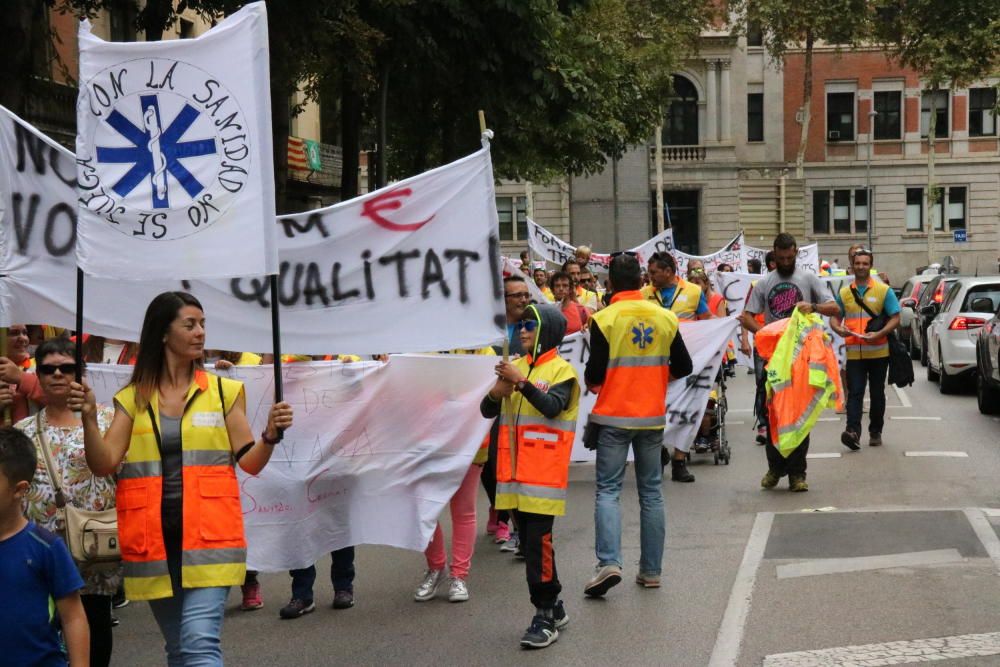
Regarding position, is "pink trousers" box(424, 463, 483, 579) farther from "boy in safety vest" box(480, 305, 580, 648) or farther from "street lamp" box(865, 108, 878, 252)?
"street lamp" box(865, 108, 878, 252)

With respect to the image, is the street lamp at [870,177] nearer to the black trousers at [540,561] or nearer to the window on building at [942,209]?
the window on building at [942,209]

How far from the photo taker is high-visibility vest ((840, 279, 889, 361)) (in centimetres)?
1352

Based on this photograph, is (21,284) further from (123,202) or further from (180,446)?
(180,446)

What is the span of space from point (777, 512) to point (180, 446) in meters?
6.17

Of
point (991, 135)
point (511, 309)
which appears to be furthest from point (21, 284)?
point (991, 135)

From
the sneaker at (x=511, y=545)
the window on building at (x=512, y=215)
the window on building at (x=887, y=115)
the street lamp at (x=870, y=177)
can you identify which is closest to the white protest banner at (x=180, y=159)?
the sneaker at (x=511, y=545)

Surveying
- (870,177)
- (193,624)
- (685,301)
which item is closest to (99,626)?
(193,624)

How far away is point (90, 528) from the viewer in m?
5.48

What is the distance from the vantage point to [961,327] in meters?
19.5

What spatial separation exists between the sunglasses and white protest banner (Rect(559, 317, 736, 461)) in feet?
20.6

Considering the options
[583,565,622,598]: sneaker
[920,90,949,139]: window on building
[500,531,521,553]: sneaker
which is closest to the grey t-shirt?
[500,531,521,553]: sneaker

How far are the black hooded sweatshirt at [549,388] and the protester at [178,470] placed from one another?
6.64ft

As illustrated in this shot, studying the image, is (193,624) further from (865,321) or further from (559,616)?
(865,321)

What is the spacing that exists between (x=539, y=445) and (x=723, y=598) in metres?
1.40
